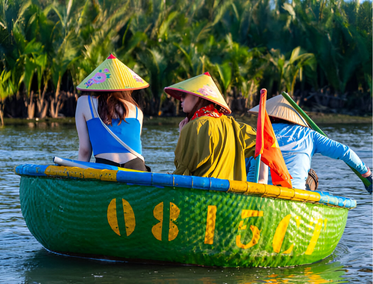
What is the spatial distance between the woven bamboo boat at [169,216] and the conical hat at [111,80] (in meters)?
0.73

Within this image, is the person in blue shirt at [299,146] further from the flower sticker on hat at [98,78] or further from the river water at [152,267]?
the flower sticker on hat at [98,78]

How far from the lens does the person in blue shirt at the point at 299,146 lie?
4.88m

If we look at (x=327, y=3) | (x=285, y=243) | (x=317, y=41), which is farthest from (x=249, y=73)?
(x=285, y=243)

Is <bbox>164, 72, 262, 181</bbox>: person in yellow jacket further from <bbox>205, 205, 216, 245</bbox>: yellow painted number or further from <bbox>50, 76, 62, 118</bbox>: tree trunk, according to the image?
<bbox>50, 76, 62, 118</bbox>: tree trunk

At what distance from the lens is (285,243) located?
434 centimetres

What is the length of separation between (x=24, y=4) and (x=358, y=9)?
1632cm

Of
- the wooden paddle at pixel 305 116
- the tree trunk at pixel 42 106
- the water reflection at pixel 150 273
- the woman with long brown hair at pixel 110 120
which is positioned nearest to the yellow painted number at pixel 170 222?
the water reflection at pixel 150 273

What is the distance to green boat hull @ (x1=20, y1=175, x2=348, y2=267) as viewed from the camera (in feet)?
13.2

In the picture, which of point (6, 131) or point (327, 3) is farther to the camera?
point (327, 3)

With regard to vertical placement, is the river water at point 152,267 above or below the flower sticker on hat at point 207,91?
below

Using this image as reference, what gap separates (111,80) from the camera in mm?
4551

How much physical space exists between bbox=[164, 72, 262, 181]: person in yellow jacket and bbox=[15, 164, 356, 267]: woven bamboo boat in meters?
0.25

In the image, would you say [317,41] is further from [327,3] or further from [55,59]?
[55,59]

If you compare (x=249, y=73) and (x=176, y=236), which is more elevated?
(x=249, y=73)
